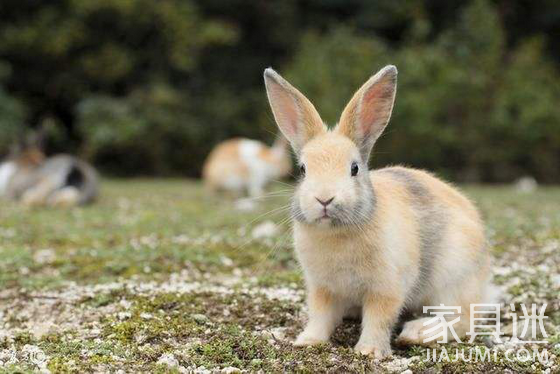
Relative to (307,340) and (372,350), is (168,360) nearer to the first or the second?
(307,340)

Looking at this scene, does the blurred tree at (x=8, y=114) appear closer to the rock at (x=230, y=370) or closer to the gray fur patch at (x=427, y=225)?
the gray fur patch at (x=427, y=225)

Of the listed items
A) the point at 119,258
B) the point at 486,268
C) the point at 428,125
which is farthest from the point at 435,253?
the point at 428,125

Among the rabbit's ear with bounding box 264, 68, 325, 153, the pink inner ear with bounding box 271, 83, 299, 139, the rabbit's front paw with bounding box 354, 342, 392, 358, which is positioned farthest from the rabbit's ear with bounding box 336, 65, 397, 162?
the rabbit's front paw with bounding box 354, 342, 392, 358

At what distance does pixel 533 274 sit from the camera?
230 inches

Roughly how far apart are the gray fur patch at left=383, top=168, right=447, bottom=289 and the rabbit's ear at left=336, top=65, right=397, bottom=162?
56 cm

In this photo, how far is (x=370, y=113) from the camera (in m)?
4.32

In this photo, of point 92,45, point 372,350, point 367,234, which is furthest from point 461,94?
point 372,350

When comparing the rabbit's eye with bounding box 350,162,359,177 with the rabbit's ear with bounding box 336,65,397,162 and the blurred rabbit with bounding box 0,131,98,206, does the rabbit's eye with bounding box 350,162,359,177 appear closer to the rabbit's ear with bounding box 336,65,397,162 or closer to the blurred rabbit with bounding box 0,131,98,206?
the rabbit's ear with bounding box 336,65,397,162

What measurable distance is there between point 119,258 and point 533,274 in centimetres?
345

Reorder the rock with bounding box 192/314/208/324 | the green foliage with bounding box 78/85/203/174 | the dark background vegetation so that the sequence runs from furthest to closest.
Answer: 1. the green foliage with bounding box 78/85/203/174
2. the dark background vegetation
3. the rock with bounding box 192/314/208/324

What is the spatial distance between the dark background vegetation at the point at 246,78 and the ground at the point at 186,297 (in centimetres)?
761

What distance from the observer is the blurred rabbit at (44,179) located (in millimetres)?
11094

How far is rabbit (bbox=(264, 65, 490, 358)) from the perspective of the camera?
4.04 metres

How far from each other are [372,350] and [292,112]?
55.7 inches
